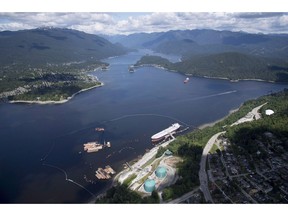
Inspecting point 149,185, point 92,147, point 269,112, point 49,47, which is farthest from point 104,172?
point 49,47

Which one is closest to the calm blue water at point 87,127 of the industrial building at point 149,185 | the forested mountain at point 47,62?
the industrial building at point 149,185

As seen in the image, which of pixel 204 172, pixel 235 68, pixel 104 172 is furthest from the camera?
pixel 235 68

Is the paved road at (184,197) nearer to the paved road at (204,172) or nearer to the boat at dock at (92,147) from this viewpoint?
the paved road at (204,172)

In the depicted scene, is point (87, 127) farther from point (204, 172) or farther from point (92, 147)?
point (204, 172)

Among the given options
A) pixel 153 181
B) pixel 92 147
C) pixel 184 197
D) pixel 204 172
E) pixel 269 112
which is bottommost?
pixel 92 147

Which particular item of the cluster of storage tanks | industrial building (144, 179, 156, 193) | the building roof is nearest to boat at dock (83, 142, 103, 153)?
the cluster of storage tanks

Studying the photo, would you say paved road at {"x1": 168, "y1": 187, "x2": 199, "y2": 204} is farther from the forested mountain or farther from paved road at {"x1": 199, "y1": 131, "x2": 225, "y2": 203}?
the forested mountain
